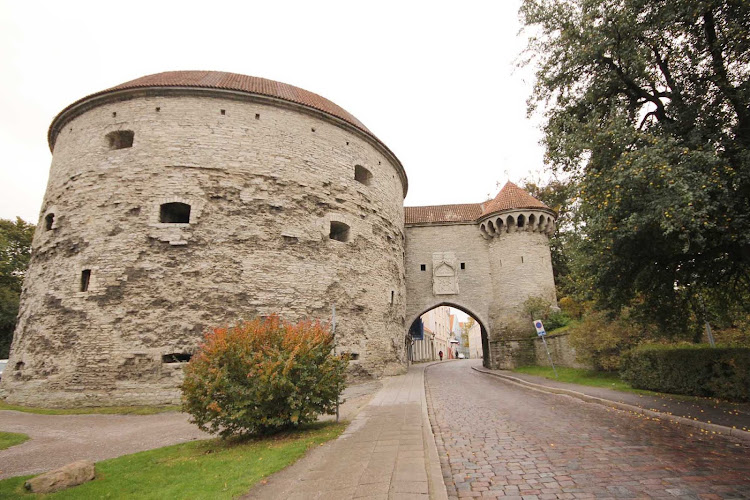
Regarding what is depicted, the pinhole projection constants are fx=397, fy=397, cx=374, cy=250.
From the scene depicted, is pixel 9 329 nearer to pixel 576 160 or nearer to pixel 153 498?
pixel 153 498

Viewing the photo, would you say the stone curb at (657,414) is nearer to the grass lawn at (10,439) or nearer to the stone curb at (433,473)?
the stone curb at (433,473)

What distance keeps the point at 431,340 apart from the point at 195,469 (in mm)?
49773

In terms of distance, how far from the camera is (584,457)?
4.65m

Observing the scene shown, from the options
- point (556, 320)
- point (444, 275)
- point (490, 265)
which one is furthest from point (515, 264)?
point (444, 275)

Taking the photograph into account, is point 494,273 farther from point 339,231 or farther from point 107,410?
point 107,410

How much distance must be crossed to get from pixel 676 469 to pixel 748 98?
20.8 feet

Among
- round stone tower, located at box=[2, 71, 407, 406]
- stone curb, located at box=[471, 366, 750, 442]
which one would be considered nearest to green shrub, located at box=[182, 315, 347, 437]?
stone curb, located at box=[471, 366, 750, 442]

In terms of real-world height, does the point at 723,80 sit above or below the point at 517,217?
below

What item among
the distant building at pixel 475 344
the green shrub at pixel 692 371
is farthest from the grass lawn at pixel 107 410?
the distant building at pixel 475 344

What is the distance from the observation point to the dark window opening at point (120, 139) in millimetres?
14953

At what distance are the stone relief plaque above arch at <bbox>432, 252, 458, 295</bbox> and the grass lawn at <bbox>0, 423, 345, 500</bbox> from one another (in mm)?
17280

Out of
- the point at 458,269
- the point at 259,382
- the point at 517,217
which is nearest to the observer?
the point at 259,382

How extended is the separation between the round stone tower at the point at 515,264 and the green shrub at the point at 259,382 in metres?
17.1

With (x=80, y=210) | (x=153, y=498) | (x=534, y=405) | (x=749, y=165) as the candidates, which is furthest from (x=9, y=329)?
(x=749, y=165)
